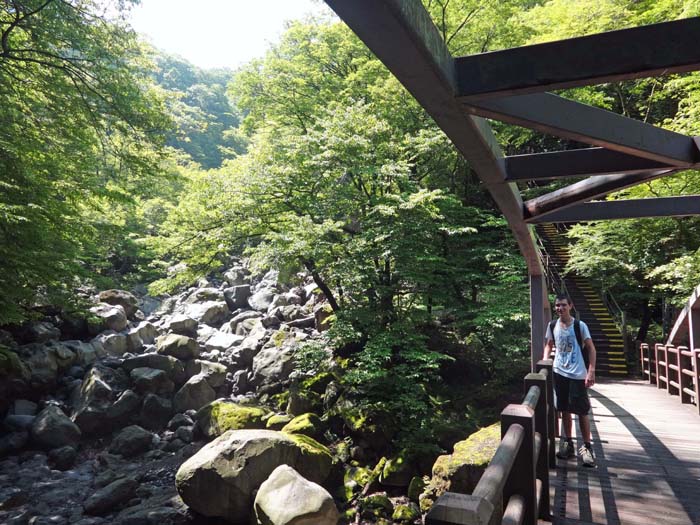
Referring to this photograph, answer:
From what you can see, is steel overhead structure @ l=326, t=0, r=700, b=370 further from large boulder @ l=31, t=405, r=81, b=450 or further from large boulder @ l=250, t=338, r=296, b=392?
large boulder @ l=31, t=405, r=81, b=450

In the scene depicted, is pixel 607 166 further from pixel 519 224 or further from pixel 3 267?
pixel 3 267

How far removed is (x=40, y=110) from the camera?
755cm

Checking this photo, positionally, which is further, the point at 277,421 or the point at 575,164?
the point at 277,421

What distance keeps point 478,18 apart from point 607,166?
40.9ft

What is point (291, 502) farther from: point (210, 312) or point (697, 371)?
point (210, 312)

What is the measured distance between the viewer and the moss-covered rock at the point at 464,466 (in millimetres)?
6422

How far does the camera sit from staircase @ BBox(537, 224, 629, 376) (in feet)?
43.8

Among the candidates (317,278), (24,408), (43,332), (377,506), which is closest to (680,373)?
(377,506)

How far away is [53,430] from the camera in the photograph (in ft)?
34.8

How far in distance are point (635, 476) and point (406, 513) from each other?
4633 mm

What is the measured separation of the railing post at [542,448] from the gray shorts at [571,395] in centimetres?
91

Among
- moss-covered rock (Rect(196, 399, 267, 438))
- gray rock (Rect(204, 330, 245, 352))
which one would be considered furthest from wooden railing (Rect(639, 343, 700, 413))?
gray rock (Rect(204, 330, 245, 352))

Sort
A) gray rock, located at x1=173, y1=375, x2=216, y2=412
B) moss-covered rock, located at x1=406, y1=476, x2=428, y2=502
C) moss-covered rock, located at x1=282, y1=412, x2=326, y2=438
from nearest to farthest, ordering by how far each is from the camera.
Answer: moss-covered rock, located at x1=406, y1=476, x2=428, y2=502 < moss-covered rock, located at x1=282, y1=412, x2=326, y2=438 < gray rock, located at x1=173, y1=375, x2=216, y2=412

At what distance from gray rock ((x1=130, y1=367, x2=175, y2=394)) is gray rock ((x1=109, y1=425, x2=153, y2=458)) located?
2.15 meters
